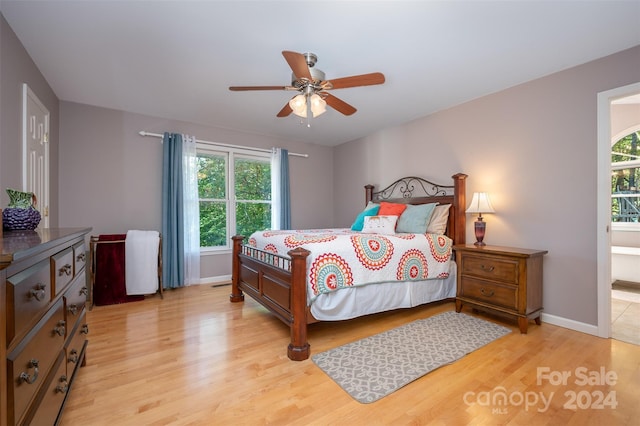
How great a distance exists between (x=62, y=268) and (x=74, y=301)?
356mm

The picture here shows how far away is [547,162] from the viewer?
112 inches

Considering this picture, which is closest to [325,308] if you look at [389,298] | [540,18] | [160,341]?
[389,298]

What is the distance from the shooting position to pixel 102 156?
149 inches

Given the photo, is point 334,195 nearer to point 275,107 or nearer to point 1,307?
point 275,107

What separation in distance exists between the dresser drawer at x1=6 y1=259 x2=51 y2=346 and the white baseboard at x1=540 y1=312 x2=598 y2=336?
378cm

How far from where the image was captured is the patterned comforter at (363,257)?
233 cm

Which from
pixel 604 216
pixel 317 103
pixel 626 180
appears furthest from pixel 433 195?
pixel 626 180

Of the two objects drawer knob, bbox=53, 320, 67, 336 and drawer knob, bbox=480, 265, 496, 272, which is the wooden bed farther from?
drawer knob, bbox=53, 320, 67, 336

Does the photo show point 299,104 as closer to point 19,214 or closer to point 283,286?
point 283,286

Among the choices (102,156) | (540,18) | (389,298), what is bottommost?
(389,298)

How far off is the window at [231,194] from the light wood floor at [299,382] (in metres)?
2.06

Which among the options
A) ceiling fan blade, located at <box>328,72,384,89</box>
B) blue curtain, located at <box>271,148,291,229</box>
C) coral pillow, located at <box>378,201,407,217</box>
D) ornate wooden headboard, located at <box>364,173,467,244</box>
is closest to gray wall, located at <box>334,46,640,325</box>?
ornate wooden headboard, located at <box>364,173,467,244</box>

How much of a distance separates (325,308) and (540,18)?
267 cm

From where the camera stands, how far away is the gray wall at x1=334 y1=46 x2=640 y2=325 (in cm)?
257
